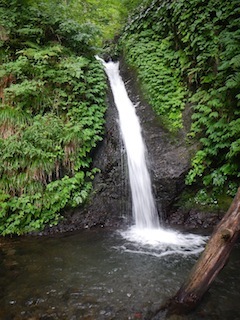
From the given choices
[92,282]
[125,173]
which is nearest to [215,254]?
[92,282]

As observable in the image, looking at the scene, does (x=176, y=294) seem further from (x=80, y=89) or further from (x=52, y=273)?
(x=80, y=89)

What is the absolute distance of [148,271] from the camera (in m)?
4.01

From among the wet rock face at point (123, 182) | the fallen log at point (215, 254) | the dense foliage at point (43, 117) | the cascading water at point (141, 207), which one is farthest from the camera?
the wet rock face at point (123, 182)

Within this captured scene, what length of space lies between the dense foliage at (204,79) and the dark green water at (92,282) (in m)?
1.99

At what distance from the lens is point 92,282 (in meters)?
3.72

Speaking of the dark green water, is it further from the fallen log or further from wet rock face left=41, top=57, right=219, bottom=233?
wet rock face left=41, top=57, right=219, bottom=233

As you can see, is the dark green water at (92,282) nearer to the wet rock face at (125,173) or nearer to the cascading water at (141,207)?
the cascading water at (141,207)

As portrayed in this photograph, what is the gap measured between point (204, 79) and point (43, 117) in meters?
3.91

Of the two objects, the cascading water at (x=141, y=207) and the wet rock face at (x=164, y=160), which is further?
the wet rock face at (x=164, y=160)

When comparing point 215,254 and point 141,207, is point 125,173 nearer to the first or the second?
point 141,207

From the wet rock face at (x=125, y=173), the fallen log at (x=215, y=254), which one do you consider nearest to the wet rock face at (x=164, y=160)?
the wet rock face at (x=125, y=173)

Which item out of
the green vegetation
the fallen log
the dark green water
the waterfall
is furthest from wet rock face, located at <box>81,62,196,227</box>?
the fallen log

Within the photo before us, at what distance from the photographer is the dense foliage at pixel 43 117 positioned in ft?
17.5

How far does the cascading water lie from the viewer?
4.81 m
